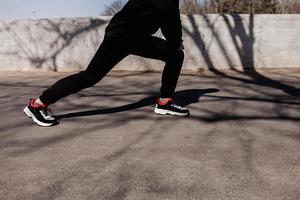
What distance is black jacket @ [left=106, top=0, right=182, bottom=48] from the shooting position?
13.4ft

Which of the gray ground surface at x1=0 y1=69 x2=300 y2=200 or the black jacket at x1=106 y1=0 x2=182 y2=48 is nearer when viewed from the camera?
the gray ground surface at x1=0 y1=69 x2=300 y2=200

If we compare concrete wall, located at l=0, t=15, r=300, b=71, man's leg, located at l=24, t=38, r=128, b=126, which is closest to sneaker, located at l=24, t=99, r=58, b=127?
man's leg, located at l=24, t=38, r=128, b=126

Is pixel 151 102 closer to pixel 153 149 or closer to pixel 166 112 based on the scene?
pixel 166 112

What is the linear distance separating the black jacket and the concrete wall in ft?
15.3

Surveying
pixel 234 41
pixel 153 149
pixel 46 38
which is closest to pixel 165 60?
pixel 153 149

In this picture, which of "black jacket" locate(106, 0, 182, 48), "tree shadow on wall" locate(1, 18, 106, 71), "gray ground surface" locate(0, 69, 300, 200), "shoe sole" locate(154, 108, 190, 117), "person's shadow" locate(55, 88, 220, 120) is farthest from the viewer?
"tree shadow on wall" locate(1, 18, 106, 71)

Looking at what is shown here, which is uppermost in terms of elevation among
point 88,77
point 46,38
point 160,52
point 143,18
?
point 143,18

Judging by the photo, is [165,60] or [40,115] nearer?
[40,115]

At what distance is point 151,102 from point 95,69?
5.00 feet

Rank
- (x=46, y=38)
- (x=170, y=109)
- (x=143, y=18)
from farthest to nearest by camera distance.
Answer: (x=46, y=38), (x=170, y=109), (x=143, y=18)

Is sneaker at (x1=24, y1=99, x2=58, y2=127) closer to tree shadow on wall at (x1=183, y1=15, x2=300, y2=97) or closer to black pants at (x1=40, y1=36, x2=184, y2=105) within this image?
black pants at (x1=40, y1=36, x2=184, y2=105)

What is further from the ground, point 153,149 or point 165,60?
point 165,60

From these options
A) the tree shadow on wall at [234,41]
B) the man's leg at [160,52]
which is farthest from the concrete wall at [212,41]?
the man's leg at [160,52]

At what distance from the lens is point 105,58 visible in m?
4.18
